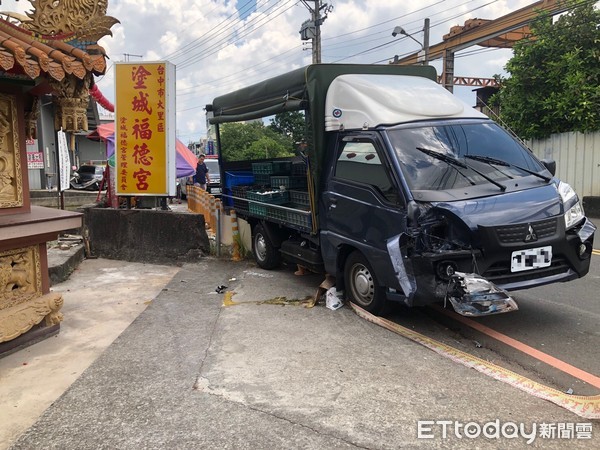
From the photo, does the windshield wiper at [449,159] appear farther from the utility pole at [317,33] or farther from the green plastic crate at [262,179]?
the utility pole at [317,33]

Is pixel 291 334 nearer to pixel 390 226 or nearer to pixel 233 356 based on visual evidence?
pixel 233 356

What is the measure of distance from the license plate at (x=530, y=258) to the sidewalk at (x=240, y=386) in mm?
1019

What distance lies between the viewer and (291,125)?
23.1ft

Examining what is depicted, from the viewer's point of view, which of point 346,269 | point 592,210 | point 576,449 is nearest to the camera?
point 576,449

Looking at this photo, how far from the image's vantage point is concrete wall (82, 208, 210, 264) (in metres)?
8.38

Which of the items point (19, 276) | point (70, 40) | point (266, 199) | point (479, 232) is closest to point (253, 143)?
point (266, 199)

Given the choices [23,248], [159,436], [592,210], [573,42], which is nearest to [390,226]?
[159,436]

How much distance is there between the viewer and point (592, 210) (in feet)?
41.0

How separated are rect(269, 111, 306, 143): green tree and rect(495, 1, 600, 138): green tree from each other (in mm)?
8899

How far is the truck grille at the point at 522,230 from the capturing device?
13.3ft

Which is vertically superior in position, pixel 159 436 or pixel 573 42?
pixel 573 42

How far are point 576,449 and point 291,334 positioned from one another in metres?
2.52

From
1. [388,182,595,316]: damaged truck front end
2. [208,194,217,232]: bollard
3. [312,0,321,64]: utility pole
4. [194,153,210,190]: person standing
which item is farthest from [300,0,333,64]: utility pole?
[388,182,595,316]: damaged truck front end

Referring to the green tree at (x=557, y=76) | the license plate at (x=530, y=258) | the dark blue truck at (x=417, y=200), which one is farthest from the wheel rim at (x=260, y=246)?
the green tree at (x=557, y=76)
